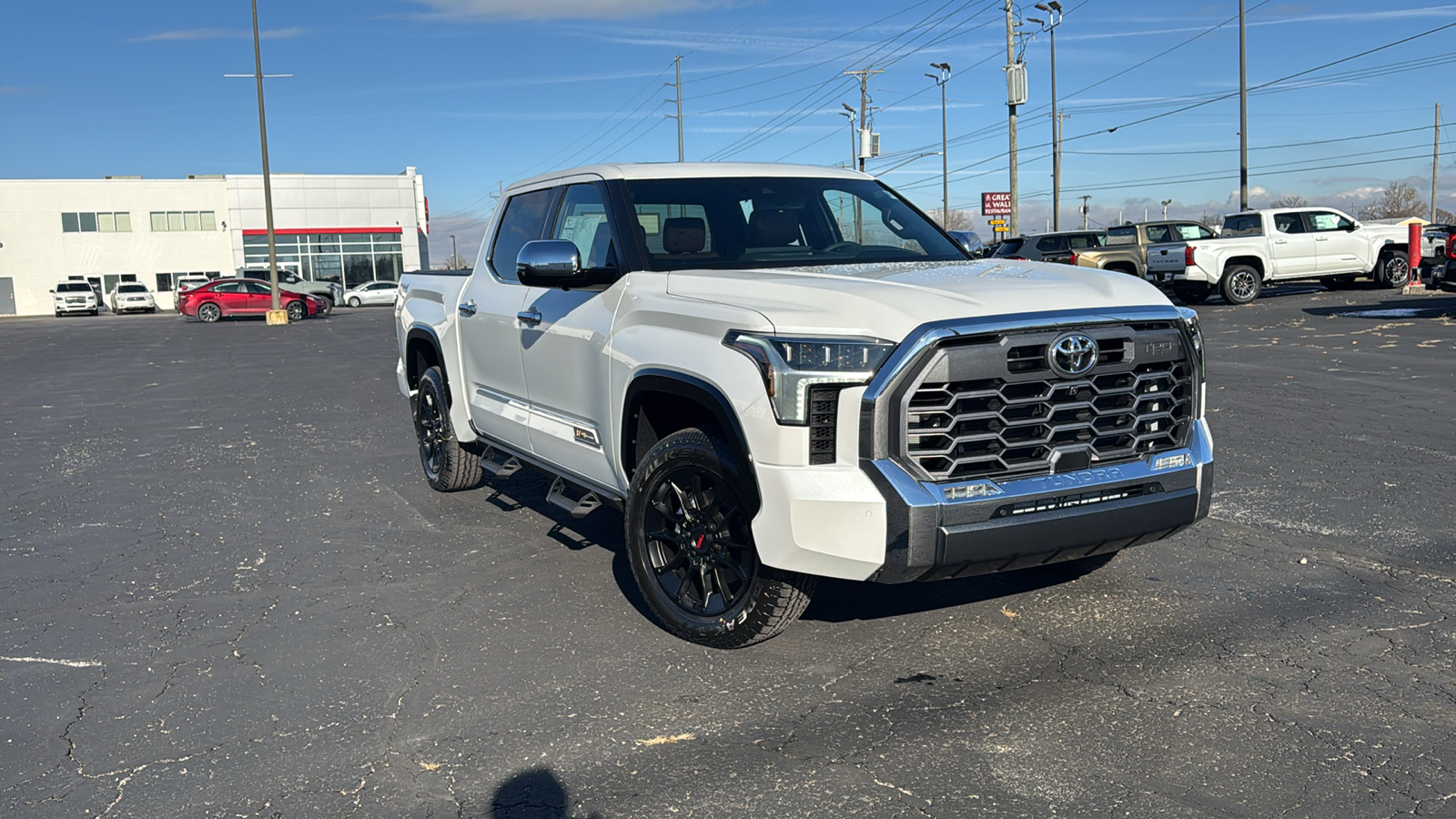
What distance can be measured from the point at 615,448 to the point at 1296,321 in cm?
1718

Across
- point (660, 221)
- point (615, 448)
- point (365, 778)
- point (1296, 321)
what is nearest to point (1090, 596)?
point (615, 448)

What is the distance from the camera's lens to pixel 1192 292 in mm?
24484

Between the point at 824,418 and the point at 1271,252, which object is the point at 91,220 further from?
the point at 824,418

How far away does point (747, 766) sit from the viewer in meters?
3.37

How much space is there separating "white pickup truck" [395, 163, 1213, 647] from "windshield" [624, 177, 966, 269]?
0.02 meters

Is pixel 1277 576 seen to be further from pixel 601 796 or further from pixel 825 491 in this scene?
pixel 601 796

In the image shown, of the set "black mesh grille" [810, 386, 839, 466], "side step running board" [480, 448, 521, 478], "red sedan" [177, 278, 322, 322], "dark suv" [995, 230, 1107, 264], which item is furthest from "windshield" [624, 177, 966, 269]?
"red sedan" [177, 278, 322, 322]

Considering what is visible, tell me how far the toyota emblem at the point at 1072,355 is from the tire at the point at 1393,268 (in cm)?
2421

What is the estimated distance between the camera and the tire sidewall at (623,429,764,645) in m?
4.03

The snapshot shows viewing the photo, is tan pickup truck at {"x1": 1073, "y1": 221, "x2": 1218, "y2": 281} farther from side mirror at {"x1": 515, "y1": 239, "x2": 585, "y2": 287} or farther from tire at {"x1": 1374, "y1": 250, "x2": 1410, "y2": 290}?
side mirror at {"x1": 515, "y1": 239, "x2": 585, "y2": 287}

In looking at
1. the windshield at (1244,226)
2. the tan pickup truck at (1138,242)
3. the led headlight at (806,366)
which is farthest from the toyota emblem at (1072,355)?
the windshield at (1244,226)

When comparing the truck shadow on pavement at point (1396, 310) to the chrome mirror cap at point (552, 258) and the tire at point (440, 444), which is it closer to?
the tire at point (440, 444)

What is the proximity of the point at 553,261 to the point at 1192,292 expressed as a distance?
74.0ft

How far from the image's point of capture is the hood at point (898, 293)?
3.73 m
